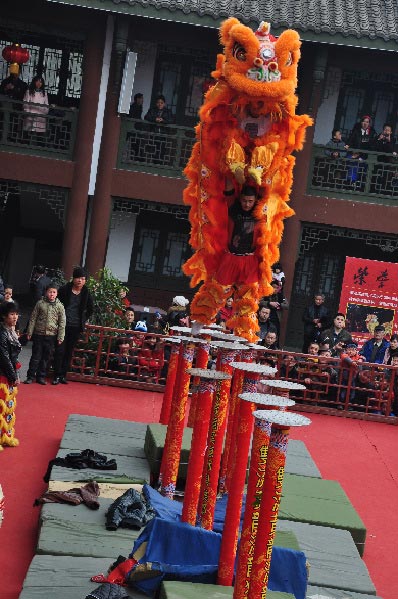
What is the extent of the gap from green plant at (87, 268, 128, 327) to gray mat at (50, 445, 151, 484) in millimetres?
4164

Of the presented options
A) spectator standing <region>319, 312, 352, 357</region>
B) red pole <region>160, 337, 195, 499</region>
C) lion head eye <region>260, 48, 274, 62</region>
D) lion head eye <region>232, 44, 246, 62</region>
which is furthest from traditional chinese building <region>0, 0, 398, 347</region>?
red pole <region>160, 337, 195, 499</region>

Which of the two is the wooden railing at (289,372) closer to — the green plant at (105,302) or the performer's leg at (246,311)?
the green plant at (105,302)

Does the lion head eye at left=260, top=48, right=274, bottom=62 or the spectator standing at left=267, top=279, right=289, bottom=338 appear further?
the spectator standing at left=267, top=279, right=289, bottom=338

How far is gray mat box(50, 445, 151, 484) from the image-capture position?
28.1ft

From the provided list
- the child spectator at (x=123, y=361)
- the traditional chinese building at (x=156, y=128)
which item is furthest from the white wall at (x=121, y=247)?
the child spectator at (x=123, y=361)

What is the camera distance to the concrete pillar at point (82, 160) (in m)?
16.5

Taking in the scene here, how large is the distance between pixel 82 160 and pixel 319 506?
30.5 feet

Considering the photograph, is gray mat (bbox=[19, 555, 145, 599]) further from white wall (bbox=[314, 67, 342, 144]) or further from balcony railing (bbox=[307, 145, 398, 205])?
white wall (bbox=[314, 67, 342, 144])

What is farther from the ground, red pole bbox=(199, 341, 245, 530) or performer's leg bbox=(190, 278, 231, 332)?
performer's leg bbox=(190, 278, 231, 332)

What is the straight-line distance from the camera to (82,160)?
651 inches

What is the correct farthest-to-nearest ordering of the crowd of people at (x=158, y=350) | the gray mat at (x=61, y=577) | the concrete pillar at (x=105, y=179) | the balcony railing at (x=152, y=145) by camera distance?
the balcony railing at (x=152, y=145) → the concrete pillar at (x=105, y=179) → the crowd of people at (x=158, y=350) → the gray mat at (x=61, y=577)

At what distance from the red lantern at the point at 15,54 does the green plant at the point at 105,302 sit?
488 cm

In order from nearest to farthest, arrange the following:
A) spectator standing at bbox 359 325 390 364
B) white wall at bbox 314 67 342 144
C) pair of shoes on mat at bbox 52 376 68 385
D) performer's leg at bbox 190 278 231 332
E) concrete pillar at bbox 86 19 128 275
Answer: performer's leg at bbox 190 278 231 332 → pair of shoes on mat at bbox 52 376 68 385 → spectator standing at bbox 359 325 390 364 → concrete pillar at bbox 86 19 128 275 → white wall at bbox 314 67 342 144

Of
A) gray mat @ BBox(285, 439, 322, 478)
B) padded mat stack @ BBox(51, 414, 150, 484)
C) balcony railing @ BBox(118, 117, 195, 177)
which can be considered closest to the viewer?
padded mat stack @ BBox(51, 414, 150, 484)
